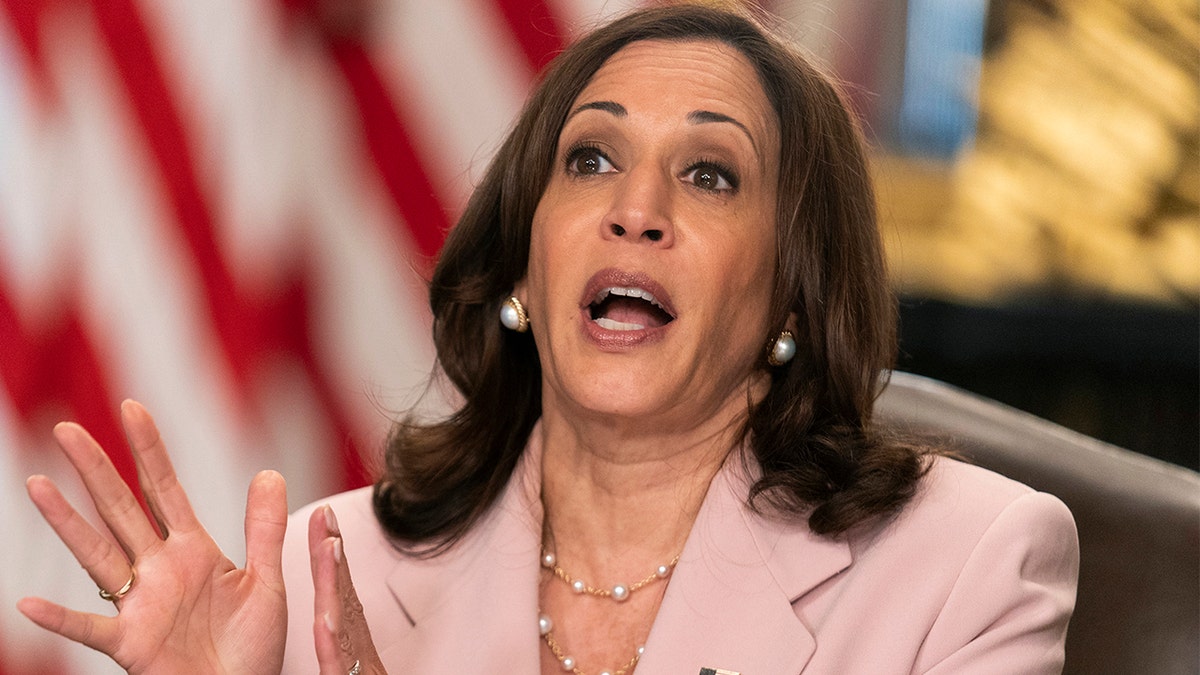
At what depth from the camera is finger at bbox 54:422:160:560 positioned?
1367mm

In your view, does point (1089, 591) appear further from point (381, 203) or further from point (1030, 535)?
point (381, 203)

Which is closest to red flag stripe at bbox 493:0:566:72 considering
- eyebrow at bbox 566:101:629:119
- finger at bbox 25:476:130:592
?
eyebrow at bbox 566:101:629:119

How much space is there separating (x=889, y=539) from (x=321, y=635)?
0.76 metres

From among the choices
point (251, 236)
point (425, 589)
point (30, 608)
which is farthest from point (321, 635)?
point (251, 236)

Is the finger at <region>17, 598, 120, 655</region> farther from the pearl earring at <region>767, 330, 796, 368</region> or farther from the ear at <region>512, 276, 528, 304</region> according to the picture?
the pearl earring at <region>767, 330, 796, 368</region>

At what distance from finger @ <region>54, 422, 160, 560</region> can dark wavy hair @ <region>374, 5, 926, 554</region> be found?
0.57m

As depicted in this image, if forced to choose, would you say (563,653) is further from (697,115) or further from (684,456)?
(697,115)

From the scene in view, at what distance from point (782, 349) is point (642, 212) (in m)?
0.30

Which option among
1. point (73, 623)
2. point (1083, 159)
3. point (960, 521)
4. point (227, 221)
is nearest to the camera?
point (73, 623)

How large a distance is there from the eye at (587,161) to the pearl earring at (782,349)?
1.08 feet

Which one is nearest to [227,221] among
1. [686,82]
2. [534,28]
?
[534,28]

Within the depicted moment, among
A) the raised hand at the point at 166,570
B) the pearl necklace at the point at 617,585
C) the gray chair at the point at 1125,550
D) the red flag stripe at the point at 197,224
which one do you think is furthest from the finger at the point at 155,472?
the red flag stripe at the point at 197,224

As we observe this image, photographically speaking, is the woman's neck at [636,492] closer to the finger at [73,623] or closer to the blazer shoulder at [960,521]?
the blazer shoulder at [960,521]

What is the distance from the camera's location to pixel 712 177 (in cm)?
176
